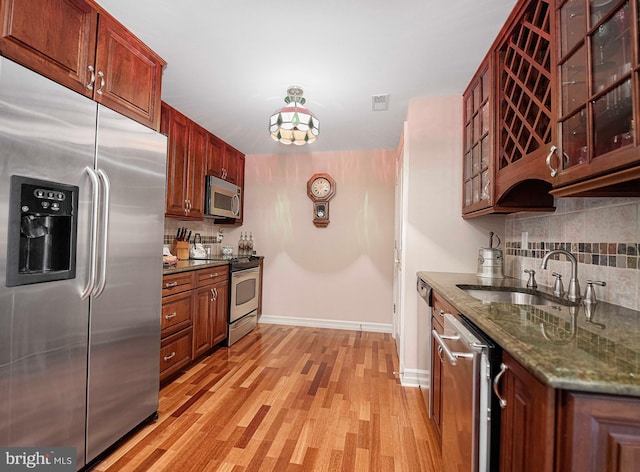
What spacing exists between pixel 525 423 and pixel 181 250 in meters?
3.32

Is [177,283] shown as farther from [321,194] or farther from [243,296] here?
[321,194]

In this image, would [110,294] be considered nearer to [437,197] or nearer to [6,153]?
[6,153]

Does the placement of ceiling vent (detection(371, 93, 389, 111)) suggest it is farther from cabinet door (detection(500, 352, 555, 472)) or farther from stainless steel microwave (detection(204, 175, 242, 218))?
cabinet door (detection(500, 352, 555, 472))

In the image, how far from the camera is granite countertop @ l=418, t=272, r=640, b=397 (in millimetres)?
682

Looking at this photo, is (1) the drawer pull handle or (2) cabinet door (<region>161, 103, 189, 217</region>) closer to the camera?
(1) the drawer pull handle

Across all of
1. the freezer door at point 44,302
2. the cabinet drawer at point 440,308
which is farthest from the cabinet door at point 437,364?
the freezer door at point 44,302

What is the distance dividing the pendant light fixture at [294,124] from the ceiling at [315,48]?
0.90 ft

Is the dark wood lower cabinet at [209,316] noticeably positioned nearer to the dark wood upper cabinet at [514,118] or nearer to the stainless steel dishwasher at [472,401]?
the stainless steel dishwasher at [472,401]

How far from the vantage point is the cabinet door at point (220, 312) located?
316cm

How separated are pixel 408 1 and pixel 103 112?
161cm

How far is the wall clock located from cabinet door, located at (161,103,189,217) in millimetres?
1626

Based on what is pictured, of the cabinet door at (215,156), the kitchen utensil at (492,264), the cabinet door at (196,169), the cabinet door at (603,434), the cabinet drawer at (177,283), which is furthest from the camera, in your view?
the cabinet door at (215,156)

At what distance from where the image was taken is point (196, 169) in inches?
132

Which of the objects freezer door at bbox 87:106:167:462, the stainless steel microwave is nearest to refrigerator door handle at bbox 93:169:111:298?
freezer door at bbox 87:106:167:462
